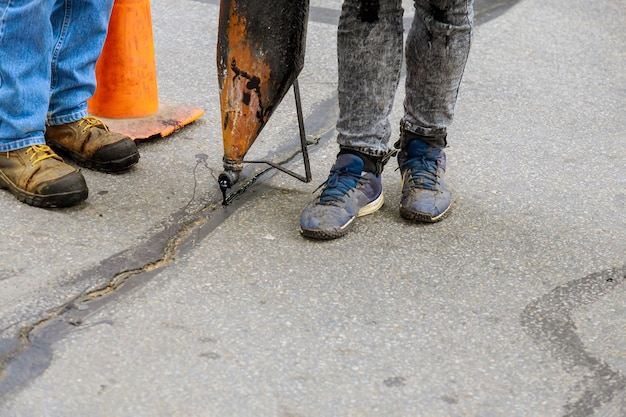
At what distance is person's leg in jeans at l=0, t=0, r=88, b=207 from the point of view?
2719mm

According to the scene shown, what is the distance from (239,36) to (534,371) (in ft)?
4.22

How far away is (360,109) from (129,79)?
1125 millimetres

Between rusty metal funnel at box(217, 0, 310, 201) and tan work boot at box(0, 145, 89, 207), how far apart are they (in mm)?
508

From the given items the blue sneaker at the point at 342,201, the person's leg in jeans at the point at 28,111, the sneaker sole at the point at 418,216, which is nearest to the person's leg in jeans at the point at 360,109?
the blue sneaker at the point at 342,201

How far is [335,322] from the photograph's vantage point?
231cm

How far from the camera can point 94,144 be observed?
3.04 metres

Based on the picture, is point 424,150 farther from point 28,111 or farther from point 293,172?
point 28,111

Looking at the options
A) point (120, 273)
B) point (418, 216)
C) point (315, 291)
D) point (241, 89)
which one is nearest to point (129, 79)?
point (241, 89)

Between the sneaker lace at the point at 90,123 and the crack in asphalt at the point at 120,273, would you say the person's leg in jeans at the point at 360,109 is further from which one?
the sneaker lace at the point at 90,123

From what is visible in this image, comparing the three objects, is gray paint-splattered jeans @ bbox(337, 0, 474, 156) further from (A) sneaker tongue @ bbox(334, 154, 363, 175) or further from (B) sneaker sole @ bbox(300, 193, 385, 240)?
(B) sneaker sole @ bbox(300, 193, 385, 240)

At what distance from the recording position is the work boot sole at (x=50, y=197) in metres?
2.76

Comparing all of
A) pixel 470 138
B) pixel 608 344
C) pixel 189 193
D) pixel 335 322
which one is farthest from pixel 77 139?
pixel 608 344

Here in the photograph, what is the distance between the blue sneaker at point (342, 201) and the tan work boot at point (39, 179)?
738mm

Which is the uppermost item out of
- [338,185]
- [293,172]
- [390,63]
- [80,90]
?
[390,63]
